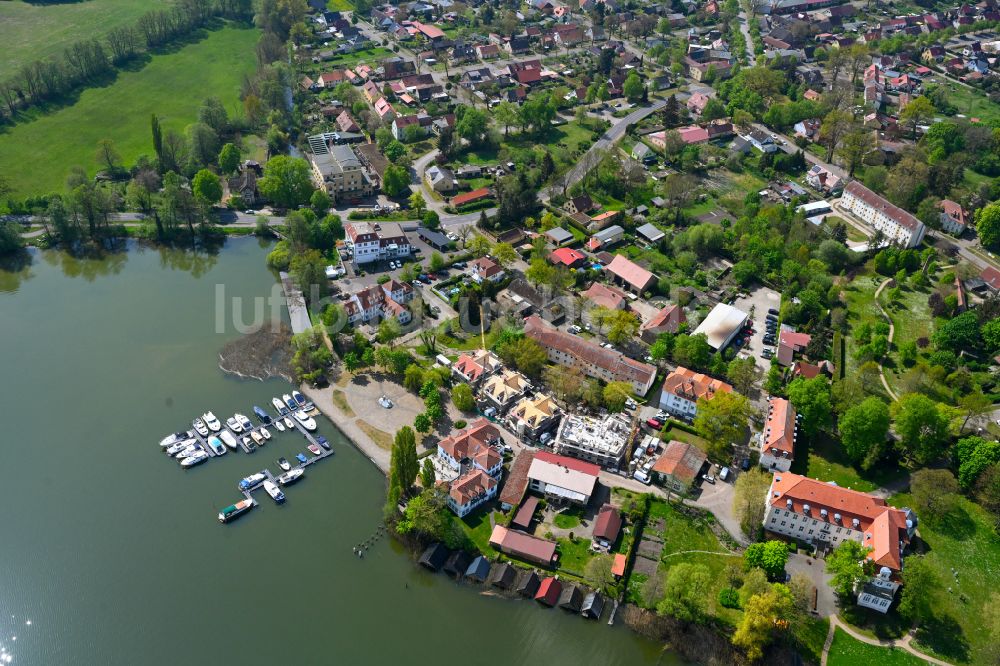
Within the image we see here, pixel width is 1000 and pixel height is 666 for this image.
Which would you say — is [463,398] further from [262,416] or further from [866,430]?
[866,430]

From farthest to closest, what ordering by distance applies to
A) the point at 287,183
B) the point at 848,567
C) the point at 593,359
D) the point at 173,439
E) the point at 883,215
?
the point at 287,183
the point at 883,215
the point at 593,359
the point at 173,439
the point at 848,567

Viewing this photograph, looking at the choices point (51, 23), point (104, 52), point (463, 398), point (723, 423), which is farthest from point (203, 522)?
point (51, 23)

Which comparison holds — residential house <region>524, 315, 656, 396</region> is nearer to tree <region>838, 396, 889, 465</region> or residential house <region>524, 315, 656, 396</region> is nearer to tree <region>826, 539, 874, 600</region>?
tree <region>838, 396, 889, 465</region>

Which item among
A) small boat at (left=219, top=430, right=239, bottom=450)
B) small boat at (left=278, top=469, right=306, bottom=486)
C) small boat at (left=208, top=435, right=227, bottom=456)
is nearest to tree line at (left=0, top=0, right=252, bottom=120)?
small boat at (left=219, top=430, right=239, bottom=450)

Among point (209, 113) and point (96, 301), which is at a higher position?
point (209, 113)

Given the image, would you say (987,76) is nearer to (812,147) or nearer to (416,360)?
(812,147)

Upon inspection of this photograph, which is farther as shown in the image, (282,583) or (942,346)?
(942,346)

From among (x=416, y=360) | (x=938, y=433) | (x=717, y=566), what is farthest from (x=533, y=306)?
(x=938, y=433)
